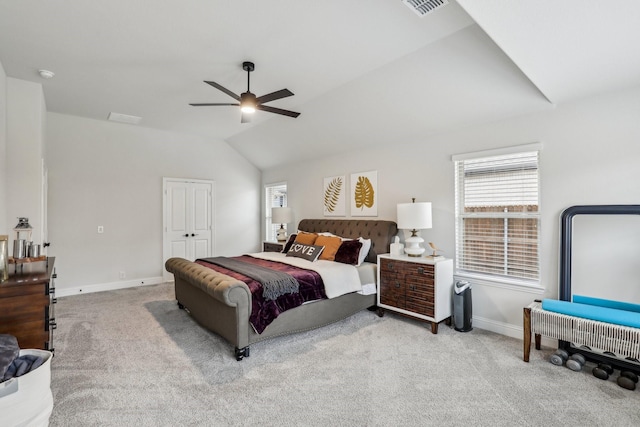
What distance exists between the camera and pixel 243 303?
2.85 meters

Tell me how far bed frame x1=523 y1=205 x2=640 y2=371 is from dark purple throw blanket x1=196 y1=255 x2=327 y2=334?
199cm

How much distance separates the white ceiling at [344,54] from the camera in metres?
2.00

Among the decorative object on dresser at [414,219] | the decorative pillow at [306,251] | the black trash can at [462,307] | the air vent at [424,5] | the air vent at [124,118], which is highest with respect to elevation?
the air vent at [124,118]

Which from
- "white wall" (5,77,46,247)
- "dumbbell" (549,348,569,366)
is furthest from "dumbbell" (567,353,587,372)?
"white wall" (5,77,46,247)

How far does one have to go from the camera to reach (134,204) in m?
5.58

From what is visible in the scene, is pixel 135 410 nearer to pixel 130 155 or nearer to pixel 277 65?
pixel 277 65

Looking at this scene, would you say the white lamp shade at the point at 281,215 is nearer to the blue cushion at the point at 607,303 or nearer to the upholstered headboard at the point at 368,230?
the upholstered headboard at the point at 368,230

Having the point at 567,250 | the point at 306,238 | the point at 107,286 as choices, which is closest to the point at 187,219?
the point at 107,286

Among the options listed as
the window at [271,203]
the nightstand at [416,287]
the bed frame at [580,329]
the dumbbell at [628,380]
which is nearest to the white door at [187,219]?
the window at [271,203]

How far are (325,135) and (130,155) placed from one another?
3.44 meters

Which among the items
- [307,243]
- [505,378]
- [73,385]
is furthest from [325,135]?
[73,385]

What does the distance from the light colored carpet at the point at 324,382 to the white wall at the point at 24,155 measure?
137 cm

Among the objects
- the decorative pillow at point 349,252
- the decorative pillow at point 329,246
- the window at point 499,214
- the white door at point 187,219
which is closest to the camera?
the window at point 499,214

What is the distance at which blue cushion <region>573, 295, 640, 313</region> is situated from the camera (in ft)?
8.36
